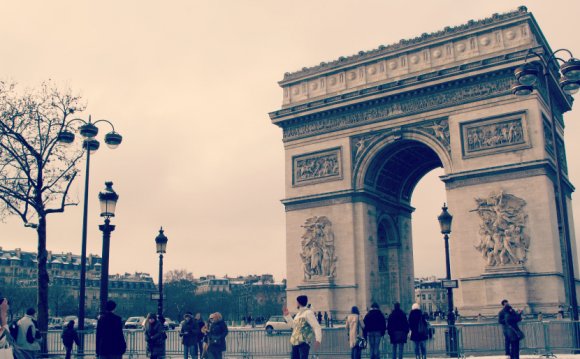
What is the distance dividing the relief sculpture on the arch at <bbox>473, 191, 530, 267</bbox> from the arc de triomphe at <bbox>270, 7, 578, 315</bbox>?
5cm

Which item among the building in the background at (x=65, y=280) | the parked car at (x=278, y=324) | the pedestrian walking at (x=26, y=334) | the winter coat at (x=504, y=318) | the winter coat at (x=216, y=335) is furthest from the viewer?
the building in the background at (x=65, y=280)

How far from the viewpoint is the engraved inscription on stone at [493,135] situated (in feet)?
100

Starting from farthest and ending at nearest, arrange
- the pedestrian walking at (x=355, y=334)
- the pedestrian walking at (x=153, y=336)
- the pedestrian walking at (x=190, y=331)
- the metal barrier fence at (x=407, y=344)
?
the pedestrian walking at (x=190, y=331) → the metal barrier fence at (x=407, y=344) → the pedestrian walking at (x=153, y=336) → the pedestrian walking at (x=355, y=334)

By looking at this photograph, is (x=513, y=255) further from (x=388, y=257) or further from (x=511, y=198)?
(x=388, y=257)

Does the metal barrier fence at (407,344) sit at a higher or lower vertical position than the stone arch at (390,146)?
lower

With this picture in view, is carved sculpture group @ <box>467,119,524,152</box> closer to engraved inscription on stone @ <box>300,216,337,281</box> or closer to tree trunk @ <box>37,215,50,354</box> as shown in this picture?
engraved inscription on stone @ <box>300,216,337,281</box>

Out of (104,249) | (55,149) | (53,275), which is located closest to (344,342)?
(104,249)

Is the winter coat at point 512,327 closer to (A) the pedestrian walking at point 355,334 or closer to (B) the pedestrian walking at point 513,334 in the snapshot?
(B) the pedestrian walking at point 513,334

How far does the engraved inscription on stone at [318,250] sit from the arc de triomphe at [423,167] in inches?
2.4

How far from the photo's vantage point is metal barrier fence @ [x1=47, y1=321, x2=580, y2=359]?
1725cm

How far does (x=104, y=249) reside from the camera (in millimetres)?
15562

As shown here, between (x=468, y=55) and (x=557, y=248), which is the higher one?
(x=468, y=55)

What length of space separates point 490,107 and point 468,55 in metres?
3.04

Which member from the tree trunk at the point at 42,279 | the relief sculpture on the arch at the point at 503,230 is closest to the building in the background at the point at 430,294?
the relief sculpture on the arch at the point at 503,230
